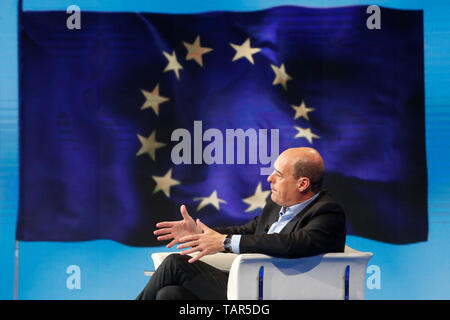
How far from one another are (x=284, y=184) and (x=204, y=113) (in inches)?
59.7

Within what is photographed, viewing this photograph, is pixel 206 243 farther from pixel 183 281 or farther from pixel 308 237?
pixel 308 237

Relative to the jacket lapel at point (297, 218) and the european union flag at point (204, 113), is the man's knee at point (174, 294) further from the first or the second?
the european union flag at point (204, 113)

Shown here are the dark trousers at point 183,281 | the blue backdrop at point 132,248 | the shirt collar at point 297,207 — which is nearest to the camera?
the dark trousers at point 183,281

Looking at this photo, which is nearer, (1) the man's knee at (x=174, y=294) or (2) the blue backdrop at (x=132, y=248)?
(1) the man's knee at (x=174, y=294)

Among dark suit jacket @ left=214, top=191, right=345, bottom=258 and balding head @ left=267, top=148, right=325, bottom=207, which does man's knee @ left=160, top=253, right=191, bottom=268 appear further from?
balding head @ left=267, top=148, right=325, bottom=207

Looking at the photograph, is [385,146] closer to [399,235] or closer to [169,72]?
[399,235]

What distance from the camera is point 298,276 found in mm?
3020

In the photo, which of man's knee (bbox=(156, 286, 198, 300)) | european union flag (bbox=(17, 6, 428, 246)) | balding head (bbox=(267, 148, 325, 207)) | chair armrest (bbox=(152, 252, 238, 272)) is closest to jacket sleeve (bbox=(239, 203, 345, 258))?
balding head (bbox=(267, 148, 325, 207))

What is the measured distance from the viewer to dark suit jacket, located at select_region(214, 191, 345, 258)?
9.70 feet

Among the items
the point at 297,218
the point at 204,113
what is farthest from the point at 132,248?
the point at 297,218

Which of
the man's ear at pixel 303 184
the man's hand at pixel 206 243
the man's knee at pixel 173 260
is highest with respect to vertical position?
the man's ear at pixel 303 184

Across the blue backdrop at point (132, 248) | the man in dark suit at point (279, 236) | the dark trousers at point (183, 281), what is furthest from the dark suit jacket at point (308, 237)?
the blue backdrop at point (132, 248)

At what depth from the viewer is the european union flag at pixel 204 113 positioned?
462 cm

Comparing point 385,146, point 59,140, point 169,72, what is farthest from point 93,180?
point 385,146
